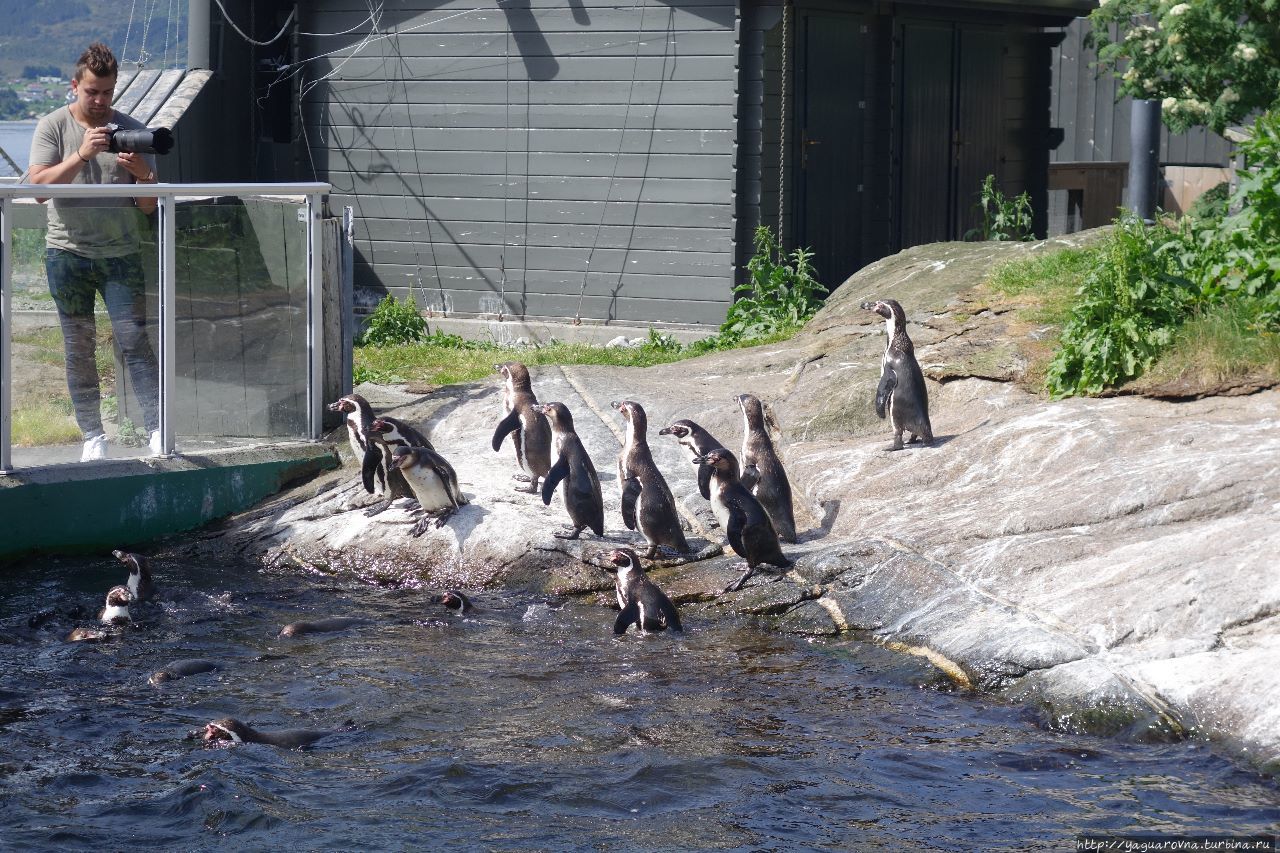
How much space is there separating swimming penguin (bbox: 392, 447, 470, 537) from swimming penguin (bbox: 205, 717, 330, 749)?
284cm

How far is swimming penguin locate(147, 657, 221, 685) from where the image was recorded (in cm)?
741

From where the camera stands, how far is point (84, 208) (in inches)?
371

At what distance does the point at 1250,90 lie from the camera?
1442cm

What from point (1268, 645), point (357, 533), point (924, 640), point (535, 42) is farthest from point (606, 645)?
point (535, 42)

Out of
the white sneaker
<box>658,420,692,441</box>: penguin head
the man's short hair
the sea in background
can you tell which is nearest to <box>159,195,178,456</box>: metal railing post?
the white sneaker

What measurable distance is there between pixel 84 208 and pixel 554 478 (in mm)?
3462

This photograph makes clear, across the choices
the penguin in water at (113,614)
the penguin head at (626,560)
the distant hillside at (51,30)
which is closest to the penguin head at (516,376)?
the penguin head at (626,560)

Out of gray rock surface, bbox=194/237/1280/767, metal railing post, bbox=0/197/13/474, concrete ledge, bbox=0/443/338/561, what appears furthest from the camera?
concrete ledge, bbox=0/443/338/561

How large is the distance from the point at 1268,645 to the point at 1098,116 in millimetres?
22476

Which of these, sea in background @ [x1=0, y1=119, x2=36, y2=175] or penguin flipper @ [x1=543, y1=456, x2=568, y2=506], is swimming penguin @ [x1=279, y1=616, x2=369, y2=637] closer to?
penguin flipper @ [x1=543, y1=456, x2=568, y2=506]

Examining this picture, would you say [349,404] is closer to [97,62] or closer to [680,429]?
[680,429]

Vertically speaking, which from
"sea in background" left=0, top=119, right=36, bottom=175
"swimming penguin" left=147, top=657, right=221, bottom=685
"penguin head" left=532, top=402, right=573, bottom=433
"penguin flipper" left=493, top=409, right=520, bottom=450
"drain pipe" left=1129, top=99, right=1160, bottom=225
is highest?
"sea in background" left=0, top=119, right=36, bottom=175

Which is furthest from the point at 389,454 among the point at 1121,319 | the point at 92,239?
the point at 1121,319

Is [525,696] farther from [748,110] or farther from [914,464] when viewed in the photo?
[748,110]
